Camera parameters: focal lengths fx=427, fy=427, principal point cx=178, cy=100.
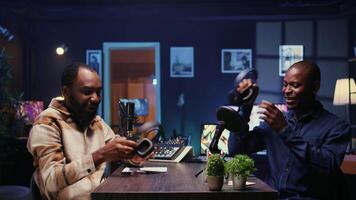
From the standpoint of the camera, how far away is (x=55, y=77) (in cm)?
627

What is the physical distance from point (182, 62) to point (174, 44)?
285 millimetres

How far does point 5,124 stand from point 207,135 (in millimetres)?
2333

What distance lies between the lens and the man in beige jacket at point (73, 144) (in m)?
1.56

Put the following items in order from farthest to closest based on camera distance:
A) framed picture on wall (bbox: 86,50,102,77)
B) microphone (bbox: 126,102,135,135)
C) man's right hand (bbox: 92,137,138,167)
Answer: framed picture on wall (bbox: 86,50,102,77) → microphone (bbox: 126,102,135,135) → man's right hand (bbox: 92,137,138,167)

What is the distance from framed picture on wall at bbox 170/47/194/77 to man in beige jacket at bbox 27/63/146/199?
14.1 ft

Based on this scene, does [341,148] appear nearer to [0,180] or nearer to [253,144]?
[253,144]

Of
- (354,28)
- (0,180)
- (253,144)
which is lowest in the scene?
(0,180)

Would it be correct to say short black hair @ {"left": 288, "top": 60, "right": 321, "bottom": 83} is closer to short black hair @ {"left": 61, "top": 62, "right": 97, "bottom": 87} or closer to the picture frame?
short black hair @ {"left": 61, "top": 62, "right": 97, "bottom": 87}

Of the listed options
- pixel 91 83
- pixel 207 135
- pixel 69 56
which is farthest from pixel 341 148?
pixel 69 56

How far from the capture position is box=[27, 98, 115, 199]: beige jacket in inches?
61.8

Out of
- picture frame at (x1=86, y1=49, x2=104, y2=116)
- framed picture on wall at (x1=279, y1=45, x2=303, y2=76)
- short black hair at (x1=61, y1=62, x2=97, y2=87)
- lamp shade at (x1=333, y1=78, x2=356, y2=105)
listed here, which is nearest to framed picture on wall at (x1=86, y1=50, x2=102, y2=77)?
picture frame at (x1=86, y1=49, x2=104, y2=116)

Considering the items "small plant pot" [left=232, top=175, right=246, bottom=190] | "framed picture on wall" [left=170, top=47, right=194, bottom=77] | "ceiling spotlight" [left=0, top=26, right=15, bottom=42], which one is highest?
"ceiling spotlight" [left=0, top=26, right=15, bottom=42]

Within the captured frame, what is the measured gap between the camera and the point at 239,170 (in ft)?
4.61

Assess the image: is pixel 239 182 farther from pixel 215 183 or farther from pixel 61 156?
pixel 61 156
